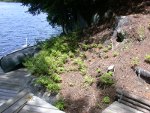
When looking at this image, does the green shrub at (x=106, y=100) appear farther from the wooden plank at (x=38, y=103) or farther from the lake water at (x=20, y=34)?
the lake water at (x=20, y=34)

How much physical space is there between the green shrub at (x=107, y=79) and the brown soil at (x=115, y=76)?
0.37 feet

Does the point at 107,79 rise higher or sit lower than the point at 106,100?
higher

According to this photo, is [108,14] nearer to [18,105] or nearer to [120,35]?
[120,35]

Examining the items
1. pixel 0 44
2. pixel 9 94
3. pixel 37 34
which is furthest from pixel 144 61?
pixel 37 34

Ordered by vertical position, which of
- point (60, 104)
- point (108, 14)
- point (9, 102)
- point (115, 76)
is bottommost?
point (60, 104)

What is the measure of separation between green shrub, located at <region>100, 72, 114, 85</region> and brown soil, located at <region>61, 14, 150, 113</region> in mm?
112

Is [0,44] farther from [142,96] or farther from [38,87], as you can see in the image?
[142,96]

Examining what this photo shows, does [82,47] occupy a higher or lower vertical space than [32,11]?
lower

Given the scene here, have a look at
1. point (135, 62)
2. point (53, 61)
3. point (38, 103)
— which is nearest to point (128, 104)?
point (135, 62)

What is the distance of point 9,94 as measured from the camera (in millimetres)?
6914

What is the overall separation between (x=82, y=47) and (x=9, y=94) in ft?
9.91

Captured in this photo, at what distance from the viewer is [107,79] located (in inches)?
267

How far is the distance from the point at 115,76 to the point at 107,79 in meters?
0.25

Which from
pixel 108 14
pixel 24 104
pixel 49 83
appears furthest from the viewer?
pixel 108 14
